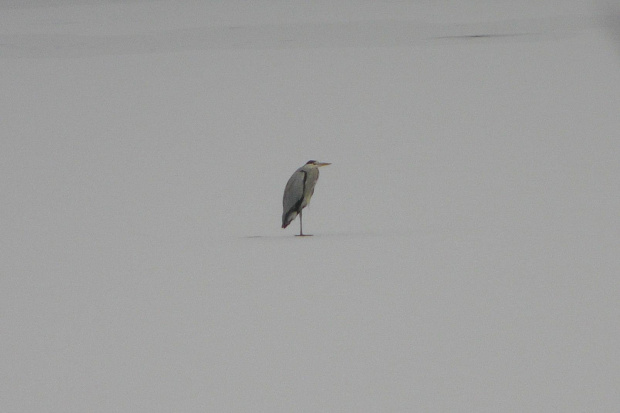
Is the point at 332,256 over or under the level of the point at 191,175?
under

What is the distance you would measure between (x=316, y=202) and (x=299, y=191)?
6 centimetres

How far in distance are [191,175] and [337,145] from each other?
44 cm

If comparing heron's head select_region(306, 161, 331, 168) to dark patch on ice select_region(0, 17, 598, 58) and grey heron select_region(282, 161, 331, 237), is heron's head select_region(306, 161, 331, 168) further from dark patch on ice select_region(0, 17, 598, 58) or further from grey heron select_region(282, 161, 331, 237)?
dark patch on ice select_region(0, 17, 598, 58)

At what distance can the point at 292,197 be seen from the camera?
58.5 inches

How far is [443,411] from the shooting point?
1.37 meters

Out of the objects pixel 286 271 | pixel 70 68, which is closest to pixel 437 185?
pixel 286 271

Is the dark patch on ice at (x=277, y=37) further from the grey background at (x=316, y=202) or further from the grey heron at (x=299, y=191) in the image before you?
the grey heron at (x=299, y=191)

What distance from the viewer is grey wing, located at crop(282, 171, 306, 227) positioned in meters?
1.48

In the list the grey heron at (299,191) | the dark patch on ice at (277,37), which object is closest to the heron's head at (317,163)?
the grey heron at (299,191)

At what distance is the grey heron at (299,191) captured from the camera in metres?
1.48

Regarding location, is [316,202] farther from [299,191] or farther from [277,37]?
[277,37]

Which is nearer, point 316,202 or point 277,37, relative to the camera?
point 316,202

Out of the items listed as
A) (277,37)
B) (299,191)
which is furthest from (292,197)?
(277,37)

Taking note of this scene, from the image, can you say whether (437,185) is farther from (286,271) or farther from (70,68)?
(70,68)
